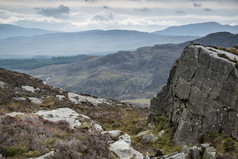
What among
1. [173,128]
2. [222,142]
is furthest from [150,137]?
[222,142]

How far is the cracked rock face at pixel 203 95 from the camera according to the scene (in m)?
13.7

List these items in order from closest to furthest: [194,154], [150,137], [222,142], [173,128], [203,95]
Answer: [194,154]
[222,142]
[203,95]
[173,128]
[150,137]

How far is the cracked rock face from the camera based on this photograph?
13688mm

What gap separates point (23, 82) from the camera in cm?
4131

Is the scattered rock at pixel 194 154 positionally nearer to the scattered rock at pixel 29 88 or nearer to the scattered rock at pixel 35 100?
the scattered rock at pixel 35 100

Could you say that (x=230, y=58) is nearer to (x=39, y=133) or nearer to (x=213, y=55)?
(x=213, y=55)

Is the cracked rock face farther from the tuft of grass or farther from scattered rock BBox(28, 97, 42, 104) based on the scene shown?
scattered rock BBox(28, 97, 42, 104)

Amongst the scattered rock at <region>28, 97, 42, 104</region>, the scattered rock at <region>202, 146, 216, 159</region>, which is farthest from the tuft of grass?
the scattered rock at <region>28, 97, 42, 104</region>

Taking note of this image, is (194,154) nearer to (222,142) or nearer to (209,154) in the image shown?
(209,154)

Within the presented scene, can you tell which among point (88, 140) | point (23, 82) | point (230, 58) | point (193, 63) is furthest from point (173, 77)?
point (23, 82)

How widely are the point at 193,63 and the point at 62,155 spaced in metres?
13.8

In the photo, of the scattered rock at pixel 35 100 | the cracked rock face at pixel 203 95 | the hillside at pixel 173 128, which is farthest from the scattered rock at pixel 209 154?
the scattered rock at pixel 35 100

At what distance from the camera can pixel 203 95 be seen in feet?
51.7

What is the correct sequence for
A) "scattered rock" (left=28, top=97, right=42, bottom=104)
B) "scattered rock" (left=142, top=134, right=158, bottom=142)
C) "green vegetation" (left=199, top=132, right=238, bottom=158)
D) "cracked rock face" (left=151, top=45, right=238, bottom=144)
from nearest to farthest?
"green vegetation" (left=199, top=132, right=238, bottom=158)
"cracked rock face" (left=151, top=45, right=238, bottom=144)
"scattered rock" (left=142, top=134, right=158, bottom=142)
"scattered rock" (left=28, top=97, right=42, bottom=104)
